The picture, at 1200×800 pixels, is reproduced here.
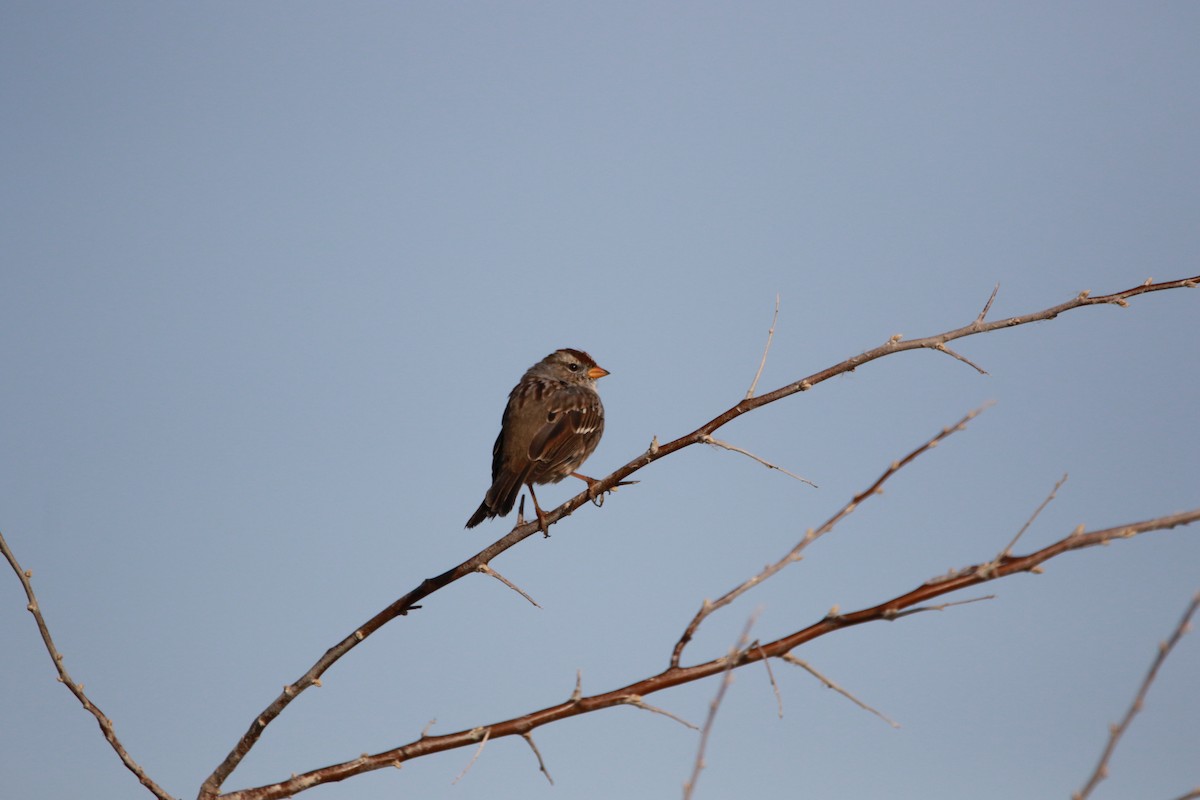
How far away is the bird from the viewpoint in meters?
9.00

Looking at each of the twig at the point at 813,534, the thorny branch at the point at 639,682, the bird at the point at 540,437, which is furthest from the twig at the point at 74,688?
the bird at the point at 540,437

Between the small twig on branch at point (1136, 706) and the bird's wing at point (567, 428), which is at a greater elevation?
the bird's wing at point (567, 428)

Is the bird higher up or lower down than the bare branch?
higher up

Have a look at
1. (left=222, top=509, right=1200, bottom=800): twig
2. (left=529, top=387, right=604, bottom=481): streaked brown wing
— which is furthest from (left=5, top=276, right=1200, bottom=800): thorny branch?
(left=529, top=387, right=604, bottom=481): streaked brown wing

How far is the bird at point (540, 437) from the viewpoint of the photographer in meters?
9.00

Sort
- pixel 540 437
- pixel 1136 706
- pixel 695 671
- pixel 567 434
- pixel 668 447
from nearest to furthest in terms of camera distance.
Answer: pixel 1136 706
pixel 695 671
pixel 668 447
pixel 540 437
pixel 567 434

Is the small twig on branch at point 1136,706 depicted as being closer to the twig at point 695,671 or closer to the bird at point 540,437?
the twig at point 695,671

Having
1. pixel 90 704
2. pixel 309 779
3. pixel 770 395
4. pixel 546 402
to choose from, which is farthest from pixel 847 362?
pixel 546 402

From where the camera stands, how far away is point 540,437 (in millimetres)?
9711

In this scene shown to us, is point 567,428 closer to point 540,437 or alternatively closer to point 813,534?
point 540,437

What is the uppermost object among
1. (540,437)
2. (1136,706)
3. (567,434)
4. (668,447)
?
(567,434)

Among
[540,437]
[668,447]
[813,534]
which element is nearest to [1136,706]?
[813,534]

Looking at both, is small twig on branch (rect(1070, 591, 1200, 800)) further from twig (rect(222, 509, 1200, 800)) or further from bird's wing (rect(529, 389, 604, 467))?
bird's wing (rect(529, 389, 604, 467))

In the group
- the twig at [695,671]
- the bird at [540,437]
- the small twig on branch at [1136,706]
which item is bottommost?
the small twig on branch at [1136,706]
